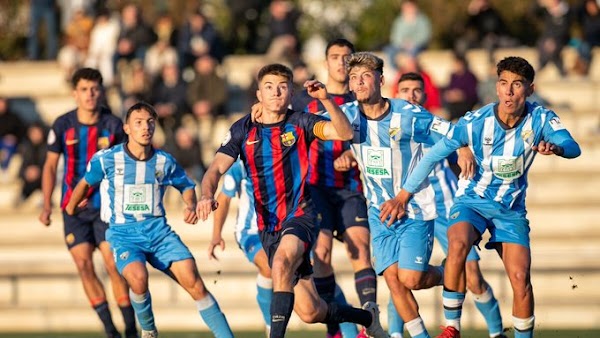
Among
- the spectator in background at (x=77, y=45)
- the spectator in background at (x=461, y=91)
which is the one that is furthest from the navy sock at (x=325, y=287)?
the spectator in background at (x=77, y=45)

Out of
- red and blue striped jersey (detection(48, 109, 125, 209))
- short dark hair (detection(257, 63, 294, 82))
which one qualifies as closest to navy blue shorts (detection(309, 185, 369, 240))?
short dark hair (detection(257, 63, 294, 82))

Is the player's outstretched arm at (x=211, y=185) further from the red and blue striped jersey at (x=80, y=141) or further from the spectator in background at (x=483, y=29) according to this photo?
the spectator in background at (x=483, y=29)

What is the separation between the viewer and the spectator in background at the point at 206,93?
749 inches

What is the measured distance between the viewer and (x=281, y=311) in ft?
30.6

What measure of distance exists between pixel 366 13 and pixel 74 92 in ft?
47.3

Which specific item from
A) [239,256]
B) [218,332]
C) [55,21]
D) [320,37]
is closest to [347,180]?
[218,332]

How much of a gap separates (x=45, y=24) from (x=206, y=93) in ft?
15.5

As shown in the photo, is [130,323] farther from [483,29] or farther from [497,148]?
[483,29]

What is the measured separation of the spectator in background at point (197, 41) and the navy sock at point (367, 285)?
30.6 feet

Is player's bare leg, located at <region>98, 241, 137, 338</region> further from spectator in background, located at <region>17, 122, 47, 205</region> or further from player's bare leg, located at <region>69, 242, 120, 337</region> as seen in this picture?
spectator in background, located at <region>17, 122, 47, 205</region>

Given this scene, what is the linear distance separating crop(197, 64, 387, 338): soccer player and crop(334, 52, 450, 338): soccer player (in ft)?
1.34

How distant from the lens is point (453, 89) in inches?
709

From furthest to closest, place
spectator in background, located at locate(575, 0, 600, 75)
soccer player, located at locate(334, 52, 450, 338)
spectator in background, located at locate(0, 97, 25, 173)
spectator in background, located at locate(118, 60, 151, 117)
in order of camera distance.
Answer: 1. spectator in background, located at locate(0, 97, 25, 173)
2. spectator in background, located at locate(118, 60, 151, 117)
3. spectator in background, located at locate(575, 0, 600, 75)
4. soccer player, located at locate(334, 52, 450, 338)

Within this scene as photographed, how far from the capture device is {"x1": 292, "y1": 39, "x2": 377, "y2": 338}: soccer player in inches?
422
